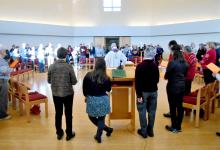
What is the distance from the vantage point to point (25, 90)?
518 centimetres

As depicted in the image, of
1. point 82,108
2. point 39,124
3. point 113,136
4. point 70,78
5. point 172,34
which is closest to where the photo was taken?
point 70,78

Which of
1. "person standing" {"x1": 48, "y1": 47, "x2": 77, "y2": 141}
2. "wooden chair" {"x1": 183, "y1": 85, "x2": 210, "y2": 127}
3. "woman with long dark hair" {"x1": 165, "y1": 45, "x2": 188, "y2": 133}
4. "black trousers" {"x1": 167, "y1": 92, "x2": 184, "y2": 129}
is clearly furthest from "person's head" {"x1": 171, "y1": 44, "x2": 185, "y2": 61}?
"person standing" {"x1": 48, "y1": 47, "x2": 77, "y2": 141}

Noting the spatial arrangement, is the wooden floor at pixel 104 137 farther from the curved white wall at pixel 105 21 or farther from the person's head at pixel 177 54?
the curved white wall at pixel 105 21

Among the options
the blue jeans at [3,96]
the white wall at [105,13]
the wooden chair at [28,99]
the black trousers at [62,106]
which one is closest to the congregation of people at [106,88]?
the black trousers at [62,106]

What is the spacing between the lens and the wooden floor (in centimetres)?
403

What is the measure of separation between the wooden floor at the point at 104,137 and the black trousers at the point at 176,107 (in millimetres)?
214

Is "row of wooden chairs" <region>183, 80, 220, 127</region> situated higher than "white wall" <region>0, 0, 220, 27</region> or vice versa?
"white wall" <region>0, 0, 220, 27</region>

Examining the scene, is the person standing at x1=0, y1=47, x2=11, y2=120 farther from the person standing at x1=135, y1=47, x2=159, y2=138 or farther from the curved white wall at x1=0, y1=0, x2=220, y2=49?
the curved white wall at x1=0, y1=0, x2=220, y2=49

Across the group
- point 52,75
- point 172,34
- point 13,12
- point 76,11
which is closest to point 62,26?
point 76,11

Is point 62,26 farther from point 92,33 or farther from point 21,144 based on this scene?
point 21,144

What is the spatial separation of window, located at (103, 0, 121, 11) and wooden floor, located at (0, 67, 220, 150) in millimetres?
19270

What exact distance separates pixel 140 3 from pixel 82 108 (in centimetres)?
1907

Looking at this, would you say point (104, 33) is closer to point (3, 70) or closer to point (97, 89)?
point (3, 70)

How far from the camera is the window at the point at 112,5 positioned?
2336 centimetres
